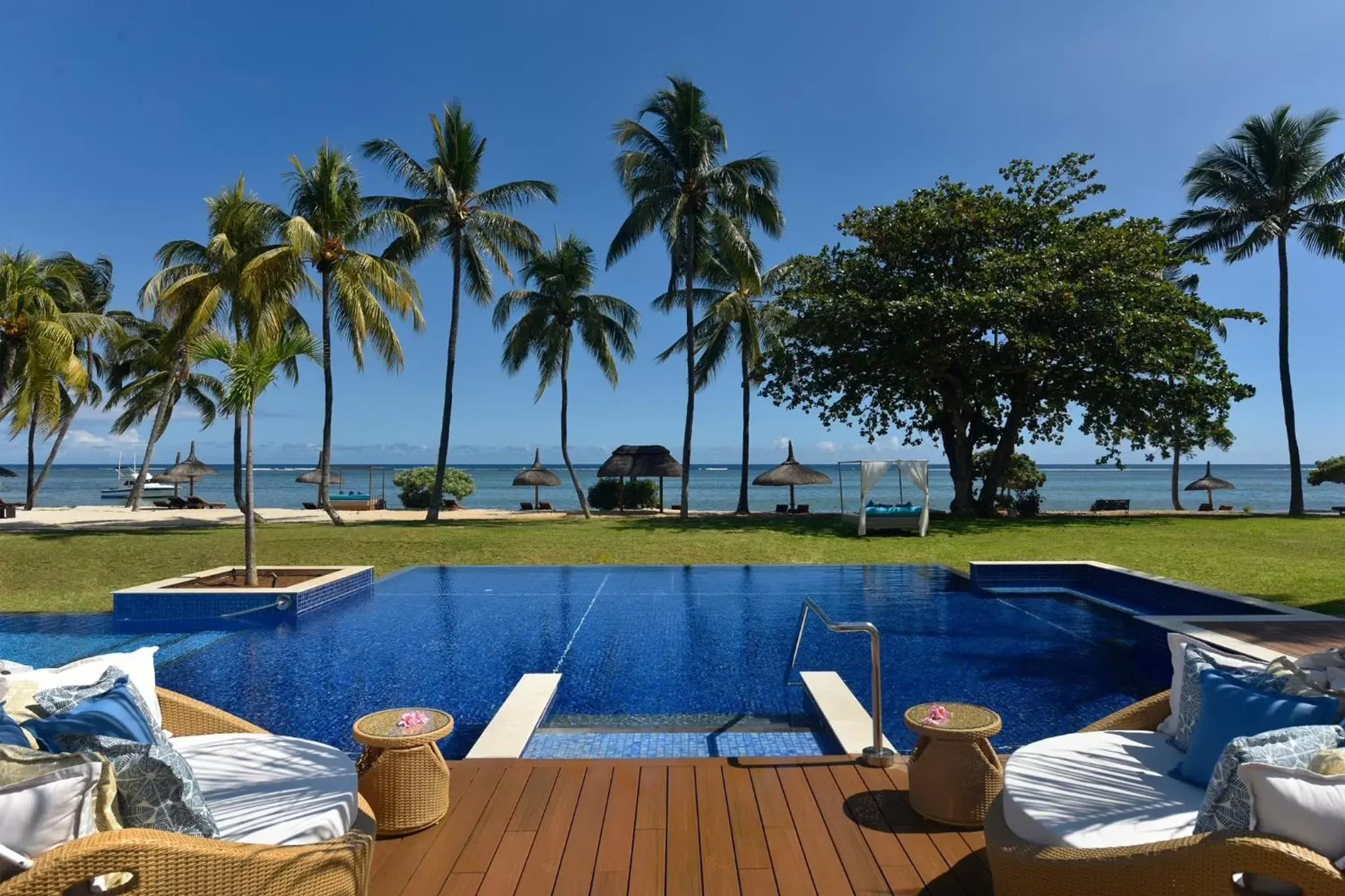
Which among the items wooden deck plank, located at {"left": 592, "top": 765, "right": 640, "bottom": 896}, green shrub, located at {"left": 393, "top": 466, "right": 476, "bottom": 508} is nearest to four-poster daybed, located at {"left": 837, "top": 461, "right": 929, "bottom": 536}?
wooden deck plank, located at {"left": 592, "top": 765, "right": 640, "bottom": 896}

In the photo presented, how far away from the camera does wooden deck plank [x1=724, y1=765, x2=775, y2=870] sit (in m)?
2.67

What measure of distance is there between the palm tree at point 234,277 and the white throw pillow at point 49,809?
47.1ft

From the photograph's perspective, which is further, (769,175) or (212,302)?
(769,175)

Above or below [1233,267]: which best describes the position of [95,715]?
below

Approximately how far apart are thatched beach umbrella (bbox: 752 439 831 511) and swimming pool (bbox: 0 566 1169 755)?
14680 mm

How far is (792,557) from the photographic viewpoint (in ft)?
41.4

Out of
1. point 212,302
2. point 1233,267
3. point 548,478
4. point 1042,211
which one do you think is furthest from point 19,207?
point 1233,267

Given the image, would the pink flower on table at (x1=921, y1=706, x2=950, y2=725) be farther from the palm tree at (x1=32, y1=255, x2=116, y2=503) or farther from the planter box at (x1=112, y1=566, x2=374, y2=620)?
the palm tree at (x1=32, y1=255, x2=116, y2=503)

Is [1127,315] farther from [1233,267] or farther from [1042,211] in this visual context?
[1233,267]

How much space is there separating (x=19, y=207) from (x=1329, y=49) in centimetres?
2433

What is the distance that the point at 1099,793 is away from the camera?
238cm

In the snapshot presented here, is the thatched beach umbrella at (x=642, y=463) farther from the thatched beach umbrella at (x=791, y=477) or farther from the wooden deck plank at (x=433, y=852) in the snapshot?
the wooden deck plank at (x=433, y=852)

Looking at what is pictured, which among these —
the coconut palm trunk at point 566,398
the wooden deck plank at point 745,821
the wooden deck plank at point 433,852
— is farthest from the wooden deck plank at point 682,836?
the coconut palm trunk at point 566,398

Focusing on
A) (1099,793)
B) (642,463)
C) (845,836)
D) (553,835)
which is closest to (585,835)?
(553,835)
